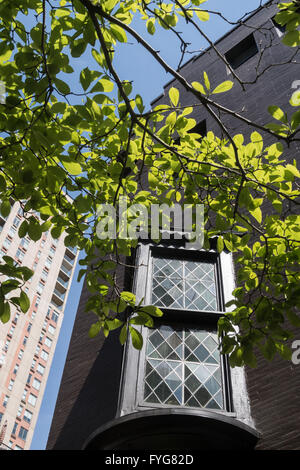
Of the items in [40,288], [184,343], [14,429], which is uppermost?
[40,288]

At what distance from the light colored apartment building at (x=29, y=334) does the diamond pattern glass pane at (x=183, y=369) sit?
38.2m

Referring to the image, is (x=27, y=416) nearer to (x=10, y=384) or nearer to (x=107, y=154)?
(x=10, y=384)

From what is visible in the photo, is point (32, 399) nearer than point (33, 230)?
No

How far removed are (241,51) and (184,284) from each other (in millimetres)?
9051

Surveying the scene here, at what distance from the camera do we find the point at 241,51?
13.0 metres

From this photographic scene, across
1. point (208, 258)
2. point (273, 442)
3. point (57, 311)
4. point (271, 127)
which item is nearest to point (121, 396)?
point (273, 442)

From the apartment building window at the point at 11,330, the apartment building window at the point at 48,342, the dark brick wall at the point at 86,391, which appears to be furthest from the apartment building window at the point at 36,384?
the dark brick wall at the point at 86,391

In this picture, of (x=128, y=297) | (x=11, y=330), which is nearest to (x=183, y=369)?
(x=128, y=297)

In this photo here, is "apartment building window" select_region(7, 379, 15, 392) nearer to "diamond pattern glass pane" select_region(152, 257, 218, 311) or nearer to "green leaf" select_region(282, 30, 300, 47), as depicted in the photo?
"diamond pattern glass pane" select_region(152, 257, 218, 311)

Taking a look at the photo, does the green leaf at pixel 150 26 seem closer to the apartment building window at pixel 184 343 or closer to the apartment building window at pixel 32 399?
the apartment building window at pixel 184 343

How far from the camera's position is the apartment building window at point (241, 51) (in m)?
12.6

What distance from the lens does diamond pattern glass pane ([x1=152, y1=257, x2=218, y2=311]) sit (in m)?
6.82

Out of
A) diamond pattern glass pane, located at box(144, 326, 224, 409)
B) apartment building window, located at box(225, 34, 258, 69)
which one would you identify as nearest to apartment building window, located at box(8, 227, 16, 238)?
apartment building window, located at box(225, 34, 258, 69)
